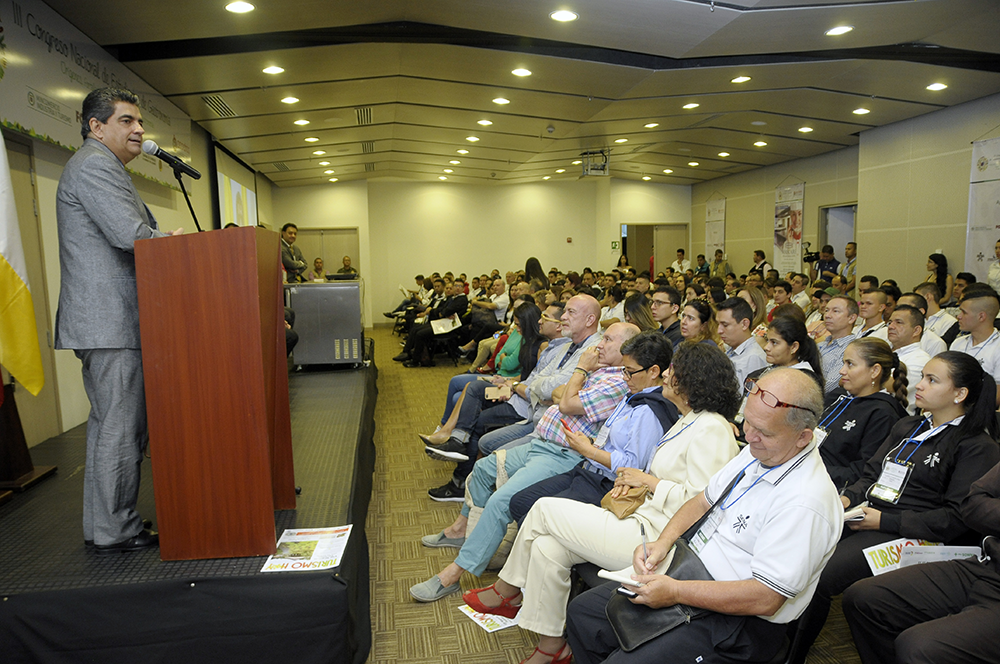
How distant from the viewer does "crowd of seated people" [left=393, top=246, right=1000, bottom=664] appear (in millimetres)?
1674

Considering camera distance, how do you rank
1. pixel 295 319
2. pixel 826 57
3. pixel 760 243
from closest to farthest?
pixel 826 57 < pixel 295 319 < pixel 760 243

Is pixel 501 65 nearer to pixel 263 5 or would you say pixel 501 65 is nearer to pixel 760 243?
pixel 263 5

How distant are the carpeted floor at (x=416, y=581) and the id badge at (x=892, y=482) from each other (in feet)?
2.00

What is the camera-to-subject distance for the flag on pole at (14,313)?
2385mm

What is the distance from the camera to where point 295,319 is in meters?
6.45

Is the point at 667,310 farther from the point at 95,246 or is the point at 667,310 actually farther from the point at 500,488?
the point at 95,246

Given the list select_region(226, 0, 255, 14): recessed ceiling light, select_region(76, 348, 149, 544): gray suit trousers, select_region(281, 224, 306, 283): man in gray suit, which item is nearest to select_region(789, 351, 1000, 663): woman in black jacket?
select_region(76, 348, 149, 544): gray suit trousers

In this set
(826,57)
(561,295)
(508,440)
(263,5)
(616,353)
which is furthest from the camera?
(561,295)

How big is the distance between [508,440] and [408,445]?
1.68 metres

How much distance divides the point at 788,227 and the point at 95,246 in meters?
12.5

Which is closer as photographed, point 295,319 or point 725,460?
point 725,460

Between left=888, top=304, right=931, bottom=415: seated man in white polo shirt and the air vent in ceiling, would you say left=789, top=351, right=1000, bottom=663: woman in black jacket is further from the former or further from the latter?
the air vent in ceiling

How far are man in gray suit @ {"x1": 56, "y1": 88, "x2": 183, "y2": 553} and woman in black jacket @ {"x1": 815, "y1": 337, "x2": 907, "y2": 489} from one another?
2672mm

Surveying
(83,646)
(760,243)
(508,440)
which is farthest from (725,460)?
(760,243)
